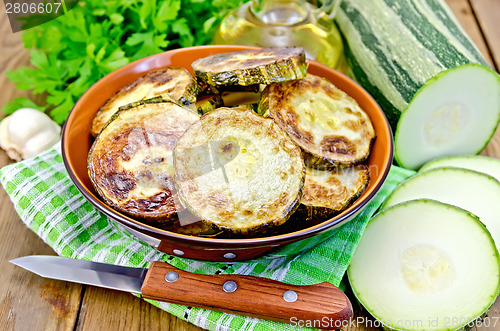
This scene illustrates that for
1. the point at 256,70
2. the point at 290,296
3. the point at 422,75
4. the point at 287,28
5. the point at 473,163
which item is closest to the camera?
the point at 290,296

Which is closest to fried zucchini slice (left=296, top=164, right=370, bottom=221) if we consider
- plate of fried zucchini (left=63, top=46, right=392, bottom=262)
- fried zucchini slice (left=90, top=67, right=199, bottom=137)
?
plate of fried zucchini (left=63, top=46, right=392, bottom=262)

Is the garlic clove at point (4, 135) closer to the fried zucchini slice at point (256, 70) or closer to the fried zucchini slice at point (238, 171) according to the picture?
the fried zucchini slice at point (256, 70)

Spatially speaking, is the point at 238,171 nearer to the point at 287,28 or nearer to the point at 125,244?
the point at 125,244

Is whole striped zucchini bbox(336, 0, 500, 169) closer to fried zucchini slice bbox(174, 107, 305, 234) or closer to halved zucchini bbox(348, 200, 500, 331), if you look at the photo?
halved zucchini bbox(348, 200, 500, 331)

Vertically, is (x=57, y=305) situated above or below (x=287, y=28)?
below

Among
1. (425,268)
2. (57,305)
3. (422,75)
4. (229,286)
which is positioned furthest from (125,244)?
(422,75)

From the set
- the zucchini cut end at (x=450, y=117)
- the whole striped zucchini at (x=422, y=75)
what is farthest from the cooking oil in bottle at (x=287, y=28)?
the zucchini cut end at (x=450, y=117)
